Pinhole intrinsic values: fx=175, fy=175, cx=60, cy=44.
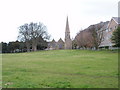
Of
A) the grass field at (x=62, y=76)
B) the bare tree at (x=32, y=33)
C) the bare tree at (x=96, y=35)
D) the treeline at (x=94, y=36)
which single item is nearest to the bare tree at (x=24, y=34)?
the bare tree at (x=32, y=33)

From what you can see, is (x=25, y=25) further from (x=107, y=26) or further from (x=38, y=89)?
(x=38, y=89)

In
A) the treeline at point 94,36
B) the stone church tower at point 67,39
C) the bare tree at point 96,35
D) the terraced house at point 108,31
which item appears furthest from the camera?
the stone church tower at point 67,39

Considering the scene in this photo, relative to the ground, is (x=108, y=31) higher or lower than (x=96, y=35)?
higher

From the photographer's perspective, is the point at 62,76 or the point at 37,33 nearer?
the point at 62,76

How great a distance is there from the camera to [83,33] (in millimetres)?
71750

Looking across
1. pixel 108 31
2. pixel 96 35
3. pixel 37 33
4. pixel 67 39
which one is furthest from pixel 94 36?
pixel 67 39

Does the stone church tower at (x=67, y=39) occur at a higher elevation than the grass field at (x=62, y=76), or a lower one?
higher

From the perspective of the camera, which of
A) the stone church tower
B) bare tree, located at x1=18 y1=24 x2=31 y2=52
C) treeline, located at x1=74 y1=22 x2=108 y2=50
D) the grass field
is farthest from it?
the stone church tower

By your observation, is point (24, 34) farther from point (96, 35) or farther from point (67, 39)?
point (96, 35)

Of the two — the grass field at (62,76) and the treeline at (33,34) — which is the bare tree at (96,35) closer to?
the treeline at (33,34)

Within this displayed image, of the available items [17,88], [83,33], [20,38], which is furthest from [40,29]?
[17,88]

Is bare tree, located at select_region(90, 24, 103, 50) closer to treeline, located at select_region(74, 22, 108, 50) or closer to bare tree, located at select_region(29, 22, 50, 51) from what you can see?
treeline, located at select_region(74, 22, 108, 50)

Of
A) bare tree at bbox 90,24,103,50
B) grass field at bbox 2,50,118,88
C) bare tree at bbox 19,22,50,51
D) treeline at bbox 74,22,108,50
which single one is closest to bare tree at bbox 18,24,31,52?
bare tree at bbox 19,22,50,51

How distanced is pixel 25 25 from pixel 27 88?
238ft
